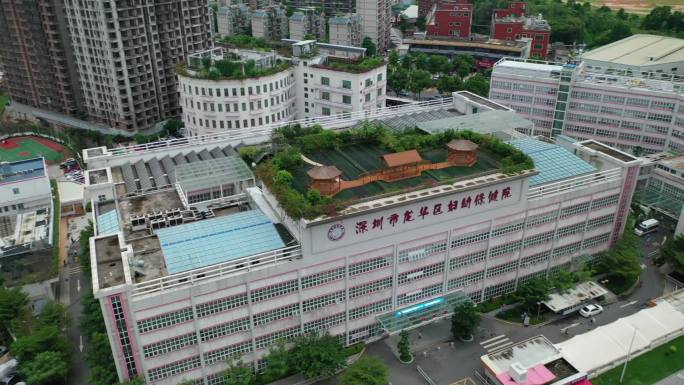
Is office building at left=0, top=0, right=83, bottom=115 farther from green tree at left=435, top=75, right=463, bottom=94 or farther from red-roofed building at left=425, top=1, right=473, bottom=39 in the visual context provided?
red-roofed building at left=425, top=1, right=473, bottom=39

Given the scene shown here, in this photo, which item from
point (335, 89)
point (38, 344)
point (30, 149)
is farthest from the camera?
point (30, 149)

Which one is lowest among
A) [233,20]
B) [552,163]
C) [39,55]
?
[552,163]

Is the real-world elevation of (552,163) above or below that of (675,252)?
above

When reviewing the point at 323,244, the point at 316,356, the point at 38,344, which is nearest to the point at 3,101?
the point at 38,344

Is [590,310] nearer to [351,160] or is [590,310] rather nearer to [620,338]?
[620,338]

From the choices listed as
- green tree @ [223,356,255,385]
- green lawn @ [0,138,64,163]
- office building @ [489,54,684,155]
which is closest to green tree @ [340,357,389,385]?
green tree @ [223,356,255,385]

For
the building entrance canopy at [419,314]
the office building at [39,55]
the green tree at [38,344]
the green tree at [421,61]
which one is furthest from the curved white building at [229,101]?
the green tree at [421,61]

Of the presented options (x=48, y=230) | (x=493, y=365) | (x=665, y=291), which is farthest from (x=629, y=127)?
(x=48, y=230)
